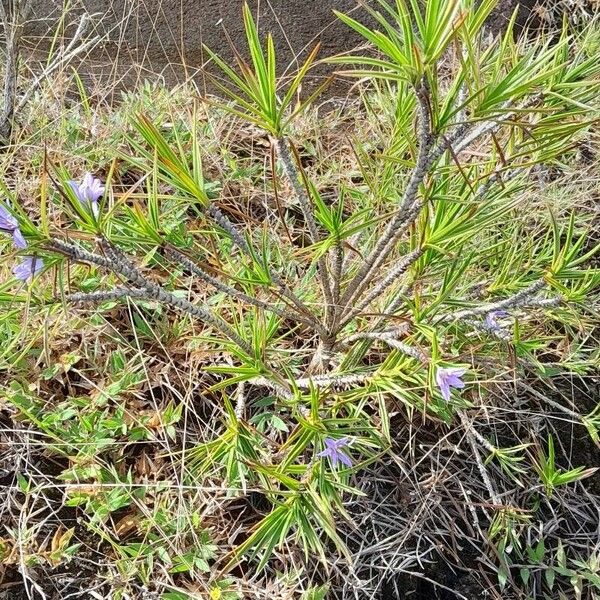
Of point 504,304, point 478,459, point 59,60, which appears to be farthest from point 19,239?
point 59,60

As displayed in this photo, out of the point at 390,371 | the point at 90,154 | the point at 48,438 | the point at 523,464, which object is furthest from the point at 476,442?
the point at 90,154

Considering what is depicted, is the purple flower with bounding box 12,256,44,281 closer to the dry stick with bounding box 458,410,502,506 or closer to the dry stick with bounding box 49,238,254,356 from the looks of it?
the dry stick with bounding box 49,238,254,356

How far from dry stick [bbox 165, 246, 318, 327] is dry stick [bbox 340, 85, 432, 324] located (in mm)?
99

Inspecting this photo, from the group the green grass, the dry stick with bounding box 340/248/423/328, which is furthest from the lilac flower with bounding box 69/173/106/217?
the dry stick with bounding box 340/248/423/328

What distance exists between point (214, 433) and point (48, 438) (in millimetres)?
341

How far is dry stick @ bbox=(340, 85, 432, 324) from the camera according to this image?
28.0 inches

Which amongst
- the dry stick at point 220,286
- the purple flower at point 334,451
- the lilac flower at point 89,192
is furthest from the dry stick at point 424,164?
the lilac flower at point 89,192

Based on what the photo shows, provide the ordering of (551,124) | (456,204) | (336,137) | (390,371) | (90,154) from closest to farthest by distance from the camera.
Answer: (551,124) → (456,204) → (390,371) → (90,154) → (336,137)

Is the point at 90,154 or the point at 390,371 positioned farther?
the point at 90,154

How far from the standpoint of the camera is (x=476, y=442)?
1453mm

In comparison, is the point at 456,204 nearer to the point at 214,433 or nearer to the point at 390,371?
the point at 390,371

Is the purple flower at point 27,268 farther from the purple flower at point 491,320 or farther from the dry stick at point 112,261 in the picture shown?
the purple flower at point 491,320

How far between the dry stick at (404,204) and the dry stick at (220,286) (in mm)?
99

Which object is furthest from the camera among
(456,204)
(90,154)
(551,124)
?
(90,154)
